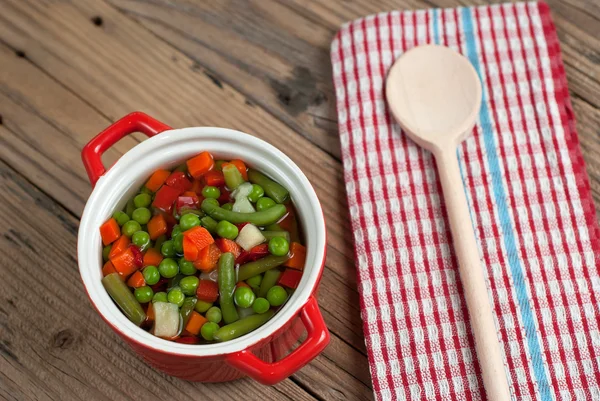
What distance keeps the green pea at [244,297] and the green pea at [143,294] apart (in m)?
0.14

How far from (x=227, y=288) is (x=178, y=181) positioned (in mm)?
216

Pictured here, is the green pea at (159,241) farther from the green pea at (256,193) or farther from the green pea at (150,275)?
the green pea at (256,193)

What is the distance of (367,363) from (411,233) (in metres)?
0.26

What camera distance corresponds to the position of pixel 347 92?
1372 mm

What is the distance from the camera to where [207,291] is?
104cm

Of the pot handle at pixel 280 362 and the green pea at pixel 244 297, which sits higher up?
the pot handle at pixel 280 362

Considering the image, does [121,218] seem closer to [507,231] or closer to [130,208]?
[130,208]

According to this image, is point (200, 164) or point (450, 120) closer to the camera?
point (200, 164)

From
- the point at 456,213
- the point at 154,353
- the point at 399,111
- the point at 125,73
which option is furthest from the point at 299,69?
the point at 154,353

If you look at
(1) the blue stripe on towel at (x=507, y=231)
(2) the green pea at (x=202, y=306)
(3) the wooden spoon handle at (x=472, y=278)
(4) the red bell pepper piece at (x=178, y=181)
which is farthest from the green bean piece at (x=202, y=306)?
(1) the blue stripe on towel at (x=507, y=231)

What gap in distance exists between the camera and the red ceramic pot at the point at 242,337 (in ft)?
3.04

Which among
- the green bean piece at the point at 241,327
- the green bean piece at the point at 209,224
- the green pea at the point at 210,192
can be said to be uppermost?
the green pea at the point at 210,192

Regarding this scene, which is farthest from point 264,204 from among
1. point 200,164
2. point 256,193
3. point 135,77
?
point 135,77

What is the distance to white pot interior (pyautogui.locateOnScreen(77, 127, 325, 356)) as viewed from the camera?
934 mm
